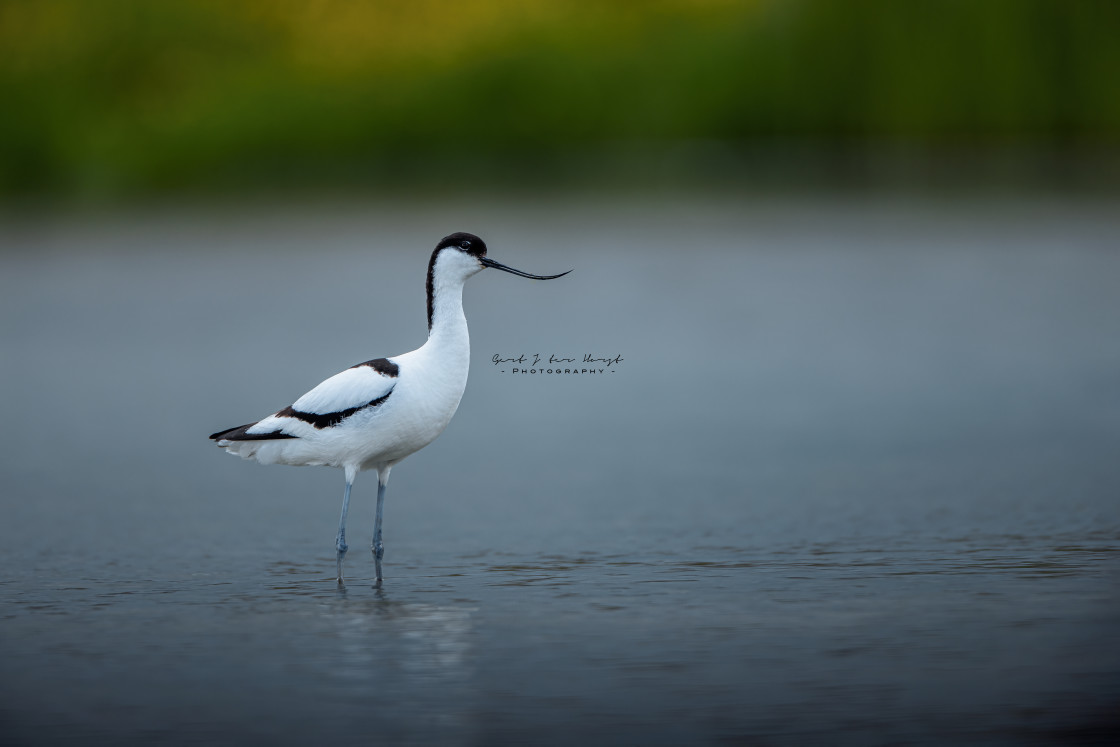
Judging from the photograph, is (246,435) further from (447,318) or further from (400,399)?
(447,318)

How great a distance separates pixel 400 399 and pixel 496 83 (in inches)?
1511

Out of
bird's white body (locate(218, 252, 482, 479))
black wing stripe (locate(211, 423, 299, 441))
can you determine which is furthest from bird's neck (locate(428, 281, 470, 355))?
black wing stripe (locate(211, 423, 299, 441))

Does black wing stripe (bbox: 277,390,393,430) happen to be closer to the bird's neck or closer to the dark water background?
the bird's neck

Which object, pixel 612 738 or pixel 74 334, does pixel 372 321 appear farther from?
pixel 612 738

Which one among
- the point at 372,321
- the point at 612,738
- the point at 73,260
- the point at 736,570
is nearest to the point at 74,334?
the point at 372,321

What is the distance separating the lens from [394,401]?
7.62 meters

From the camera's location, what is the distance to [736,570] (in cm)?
774

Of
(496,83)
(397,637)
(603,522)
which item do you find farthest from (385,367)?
(496,83)

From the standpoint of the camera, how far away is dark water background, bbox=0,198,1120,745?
229 inches

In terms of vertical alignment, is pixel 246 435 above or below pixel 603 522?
above

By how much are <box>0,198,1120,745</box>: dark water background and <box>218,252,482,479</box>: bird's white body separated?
0.67 metres

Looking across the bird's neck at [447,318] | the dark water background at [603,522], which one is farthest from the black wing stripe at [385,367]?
the dark water background at [603,522]

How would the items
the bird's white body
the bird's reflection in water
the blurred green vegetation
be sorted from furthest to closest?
1. the blurred green vegetation
2. the bird's white body
3. the bird's reflection in water

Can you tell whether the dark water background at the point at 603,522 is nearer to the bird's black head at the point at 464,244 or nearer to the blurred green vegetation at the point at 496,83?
the bird's black head at the point at 464,244
